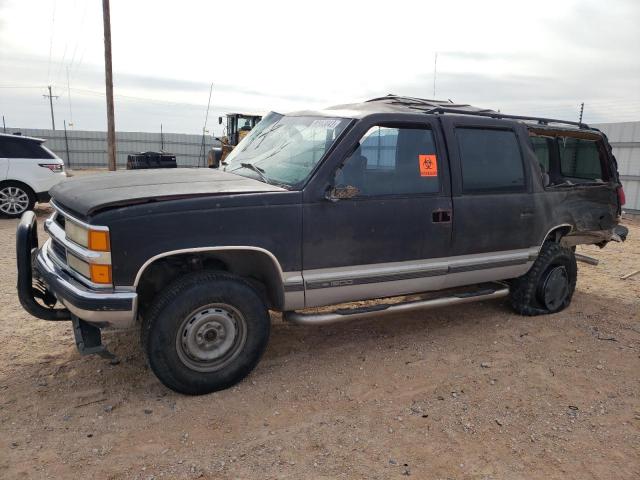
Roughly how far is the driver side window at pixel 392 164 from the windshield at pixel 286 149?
240 millimetres

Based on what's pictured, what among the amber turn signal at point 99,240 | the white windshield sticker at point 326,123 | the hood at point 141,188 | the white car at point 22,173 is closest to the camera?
the amber turn signal at point 99,240

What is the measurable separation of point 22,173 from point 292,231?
8.83 m

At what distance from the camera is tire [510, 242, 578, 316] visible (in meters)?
4.94

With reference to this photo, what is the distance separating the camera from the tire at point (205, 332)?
10.4 ft

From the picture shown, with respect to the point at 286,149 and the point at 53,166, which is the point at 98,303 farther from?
the point at 53,166

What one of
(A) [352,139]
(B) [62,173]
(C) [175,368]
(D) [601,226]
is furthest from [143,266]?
(B) [62,173]

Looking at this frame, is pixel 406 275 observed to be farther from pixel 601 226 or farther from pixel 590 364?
pixel 601 226

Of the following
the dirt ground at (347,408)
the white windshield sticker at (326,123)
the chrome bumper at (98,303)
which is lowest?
the dirt ground at (347,408)

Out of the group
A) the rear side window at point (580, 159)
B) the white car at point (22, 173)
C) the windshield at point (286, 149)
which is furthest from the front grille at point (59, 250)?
the white car at point (22, 173)

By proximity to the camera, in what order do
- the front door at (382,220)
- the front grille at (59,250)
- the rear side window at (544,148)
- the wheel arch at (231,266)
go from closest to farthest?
the wheel arch at (231,266)
the front grille at (59,250)
the front door at (382,220)
the rear side window at (544,148)

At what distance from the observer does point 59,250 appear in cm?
356

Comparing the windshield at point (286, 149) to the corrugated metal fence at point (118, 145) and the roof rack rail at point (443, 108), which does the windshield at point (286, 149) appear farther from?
the corrugated metal fence at point (118, 145)

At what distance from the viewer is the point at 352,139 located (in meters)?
3.65

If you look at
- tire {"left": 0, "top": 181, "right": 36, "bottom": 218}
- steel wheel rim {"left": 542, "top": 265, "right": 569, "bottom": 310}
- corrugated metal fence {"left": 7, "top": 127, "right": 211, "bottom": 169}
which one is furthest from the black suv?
corrugated metal fence {"left": 7, "top": 127, "right": 211, "bottom": 169}
